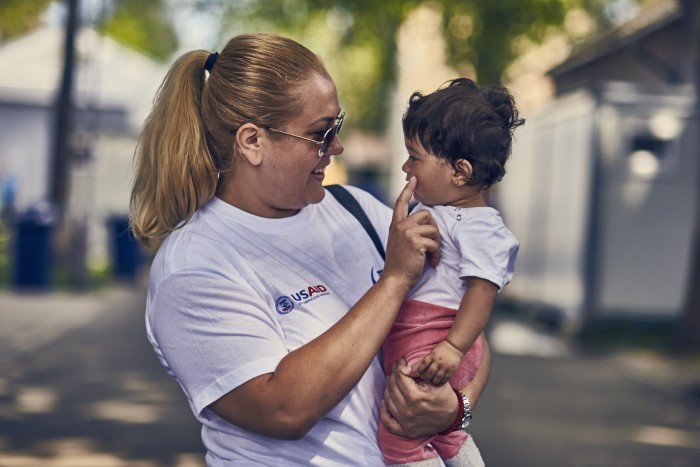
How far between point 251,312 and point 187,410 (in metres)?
6.51

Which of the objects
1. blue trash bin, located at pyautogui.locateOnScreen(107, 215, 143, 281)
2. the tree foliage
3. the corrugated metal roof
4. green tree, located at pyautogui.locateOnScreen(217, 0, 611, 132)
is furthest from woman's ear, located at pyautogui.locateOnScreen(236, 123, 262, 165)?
the tree foliage

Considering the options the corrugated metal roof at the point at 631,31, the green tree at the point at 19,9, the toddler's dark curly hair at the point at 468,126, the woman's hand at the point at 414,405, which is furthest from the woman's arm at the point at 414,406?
the green tree at the point at 19,9

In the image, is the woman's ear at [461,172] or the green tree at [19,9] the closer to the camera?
the woman's ear at [461,172]

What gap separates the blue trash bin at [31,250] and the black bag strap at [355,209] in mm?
15234

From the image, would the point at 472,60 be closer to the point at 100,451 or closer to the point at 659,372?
the point at 659,372

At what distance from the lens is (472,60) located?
2548 centimetres

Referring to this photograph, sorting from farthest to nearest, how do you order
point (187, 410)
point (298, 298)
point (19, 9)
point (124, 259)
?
point (19, 9) < point (124, 259) < point (187, 410) < point (298, 298)

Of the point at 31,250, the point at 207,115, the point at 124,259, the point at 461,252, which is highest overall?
the point at 207,115

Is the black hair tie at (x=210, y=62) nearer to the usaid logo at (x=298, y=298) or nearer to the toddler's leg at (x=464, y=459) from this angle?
the usaid logo at (x=298, y=298)

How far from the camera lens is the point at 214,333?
2746mm

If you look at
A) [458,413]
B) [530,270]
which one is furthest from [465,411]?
[530,270]

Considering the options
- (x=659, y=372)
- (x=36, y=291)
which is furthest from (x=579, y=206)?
(x=36, y=291)

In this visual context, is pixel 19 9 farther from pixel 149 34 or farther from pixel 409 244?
pixel 149 34

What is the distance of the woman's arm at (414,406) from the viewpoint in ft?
9.29
